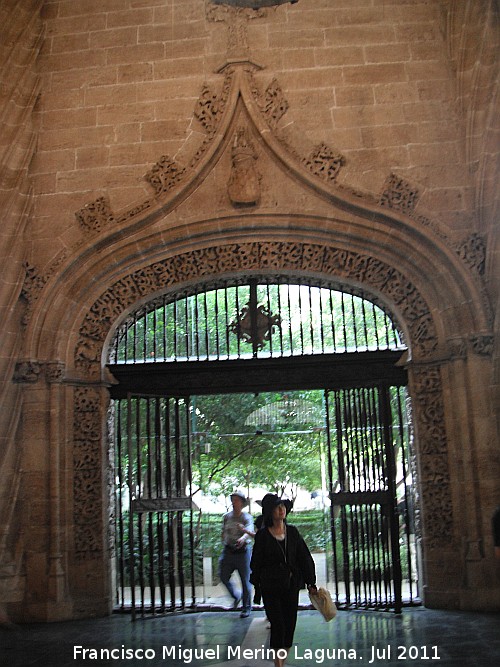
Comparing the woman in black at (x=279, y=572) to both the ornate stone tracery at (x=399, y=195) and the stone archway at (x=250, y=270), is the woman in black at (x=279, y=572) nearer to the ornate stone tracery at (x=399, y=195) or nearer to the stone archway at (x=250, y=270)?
the stone archway at (x=250, y=270)

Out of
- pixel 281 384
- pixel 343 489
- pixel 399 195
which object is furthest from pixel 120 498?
pixel 399 195

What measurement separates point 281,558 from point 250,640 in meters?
1.76

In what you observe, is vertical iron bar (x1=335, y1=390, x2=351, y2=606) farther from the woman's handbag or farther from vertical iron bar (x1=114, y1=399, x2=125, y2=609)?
the woman's handbag

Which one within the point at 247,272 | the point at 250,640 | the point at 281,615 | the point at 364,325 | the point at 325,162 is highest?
the point at 325,162

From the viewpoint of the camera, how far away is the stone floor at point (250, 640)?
19.2ft

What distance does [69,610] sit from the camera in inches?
307

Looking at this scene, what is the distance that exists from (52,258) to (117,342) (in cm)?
118

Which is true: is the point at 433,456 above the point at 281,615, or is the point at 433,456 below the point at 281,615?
above

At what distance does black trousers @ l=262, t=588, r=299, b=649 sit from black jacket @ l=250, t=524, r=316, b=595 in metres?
0.10

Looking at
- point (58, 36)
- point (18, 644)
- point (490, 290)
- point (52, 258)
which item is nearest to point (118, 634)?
point (18, 644)

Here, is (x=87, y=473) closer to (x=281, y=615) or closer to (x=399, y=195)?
(x=281, y=615)

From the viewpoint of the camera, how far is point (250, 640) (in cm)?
656

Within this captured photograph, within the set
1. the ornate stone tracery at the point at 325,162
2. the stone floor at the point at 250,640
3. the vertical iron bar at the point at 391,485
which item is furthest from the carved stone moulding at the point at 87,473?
the ornate stone tracery at the point at 325,162

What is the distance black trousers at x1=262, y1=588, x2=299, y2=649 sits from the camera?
504 centimetres
